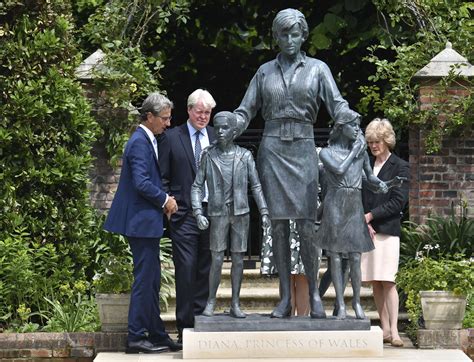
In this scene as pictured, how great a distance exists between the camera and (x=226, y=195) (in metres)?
9.64

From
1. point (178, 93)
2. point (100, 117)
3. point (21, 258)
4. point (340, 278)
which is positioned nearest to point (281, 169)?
point (340, 278)

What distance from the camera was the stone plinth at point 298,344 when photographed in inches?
373

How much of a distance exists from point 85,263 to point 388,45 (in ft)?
13.0

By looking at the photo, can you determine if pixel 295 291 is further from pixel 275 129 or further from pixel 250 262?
pixel 250 262

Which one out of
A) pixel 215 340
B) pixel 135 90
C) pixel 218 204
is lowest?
pixel 215 340

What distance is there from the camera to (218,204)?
9625 millimetres

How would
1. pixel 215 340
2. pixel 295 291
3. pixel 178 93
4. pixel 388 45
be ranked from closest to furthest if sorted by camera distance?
pixel 215 340
pixel 295 291
pixel 388 45
pixel 178 93

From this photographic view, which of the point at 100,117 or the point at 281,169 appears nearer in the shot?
the point at 281,169

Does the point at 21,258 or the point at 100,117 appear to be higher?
the point at 100,117

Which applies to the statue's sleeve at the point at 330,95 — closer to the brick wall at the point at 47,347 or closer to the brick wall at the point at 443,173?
the brick wall at the point at 47,347

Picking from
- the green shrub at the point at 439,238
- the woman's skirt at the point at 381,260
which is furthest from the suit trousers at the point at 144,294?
the green shrub at the point at 439,238

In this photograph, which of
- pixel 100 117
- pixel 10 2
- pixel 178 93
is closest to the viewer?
pixel 10 2

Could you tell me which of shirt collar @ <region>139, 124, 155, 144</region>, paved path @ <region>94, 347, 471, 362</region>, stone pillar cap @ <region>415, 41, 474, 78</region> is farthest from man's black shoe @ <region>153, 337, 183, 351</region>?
stone pillar cap @ <region>415, 41, 474, 78</region>

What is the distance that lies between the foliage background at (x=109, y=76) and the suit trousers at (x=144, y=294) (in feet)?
3.57
